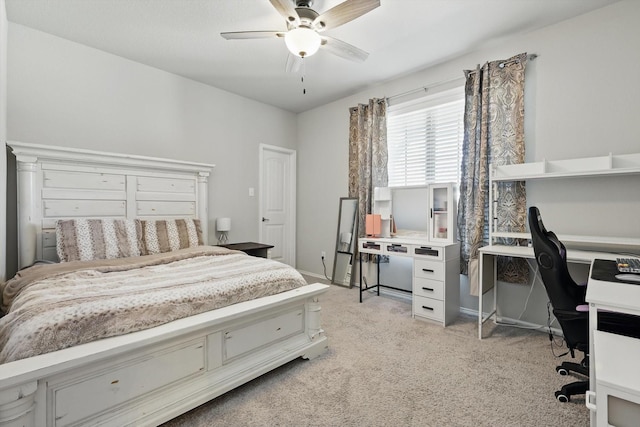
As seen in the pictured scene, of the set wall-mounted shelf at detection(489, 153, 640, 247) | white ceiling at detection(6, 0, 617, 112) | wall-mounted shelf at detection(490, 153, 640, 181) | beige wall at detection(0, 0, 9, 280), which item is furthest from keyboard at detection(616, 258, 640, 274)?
beige wall at detection(0, 0, 9, 280)

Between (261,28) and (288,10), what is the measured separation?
80 centimetres

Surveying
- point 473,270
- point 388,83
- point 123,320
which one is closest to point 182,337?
point 123,320

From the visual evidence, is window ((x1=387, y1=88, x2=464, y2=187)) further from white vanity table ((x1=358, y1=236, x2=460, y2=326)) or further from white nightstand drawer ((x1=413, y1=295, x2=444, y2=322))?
white nightstand drawer ((x1=413, y1=295, x2=444, y2=322))

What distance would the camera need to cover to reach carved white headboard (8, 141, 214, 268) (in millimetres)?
2521

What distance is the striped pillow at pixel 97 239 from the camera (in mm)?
2482

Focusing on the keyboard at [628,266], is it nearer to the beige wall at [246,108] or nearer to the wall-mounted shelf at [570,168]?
the wall-mounted shelf at [570,168]

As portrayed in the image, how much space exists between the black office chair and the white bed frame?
57.0 inches

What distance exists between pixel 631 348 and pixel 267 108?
459cm

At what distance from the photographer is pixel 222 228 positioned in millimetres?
3861

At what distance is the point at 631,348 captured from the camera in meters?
0.91

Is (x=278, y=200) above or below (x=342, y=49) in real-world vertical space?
below

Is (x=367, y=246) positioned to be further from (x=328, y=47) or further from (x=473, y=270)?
(x=328, y=47)

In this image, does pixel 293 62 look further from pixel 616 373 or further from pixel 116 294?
pixel 616 373

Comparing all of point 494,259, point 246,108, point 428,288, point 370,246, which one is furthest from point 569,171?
point 246,108
